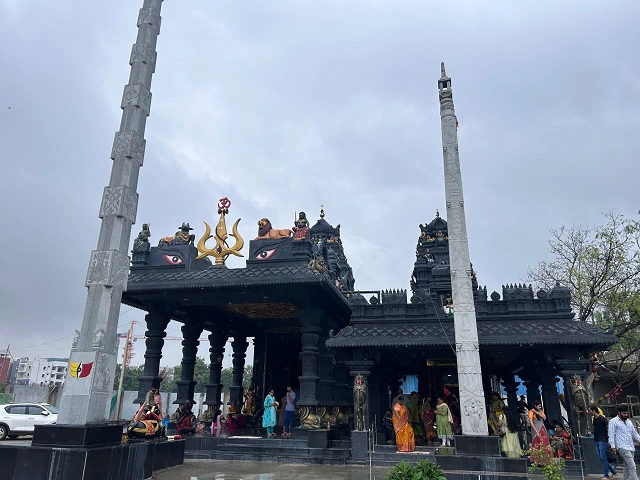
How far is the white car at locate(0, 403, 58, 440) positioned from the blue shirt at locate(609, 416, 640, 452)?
18.8 metres

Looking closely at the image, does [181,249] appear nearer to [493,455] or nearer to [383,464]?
[383,464]

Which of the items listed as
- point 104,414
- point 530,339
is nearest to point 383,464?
point 530,339

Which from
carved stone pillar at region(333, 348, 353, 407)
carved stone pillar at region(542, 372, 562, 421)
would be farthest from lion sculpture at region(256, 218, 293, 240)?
carved stone pillar at region(542, 372, 562, 421)

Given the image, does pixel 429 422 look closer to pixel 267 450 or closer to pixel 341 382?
pixel 341 382

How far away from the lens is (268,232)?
1664cm

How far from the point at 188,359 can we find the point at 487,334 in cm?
1206

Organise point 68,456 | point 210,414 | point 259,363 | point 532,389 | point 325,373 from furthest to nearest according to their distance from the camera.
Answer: point 259,363 < point 532,389 < point 210,414 < point 325,373 < point 68,456

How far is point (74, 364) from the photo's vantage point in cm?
844

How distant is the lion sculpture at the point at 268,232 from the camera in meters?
16.3

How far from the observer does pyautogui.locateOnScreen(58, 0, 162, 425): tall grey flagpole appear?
8281mm

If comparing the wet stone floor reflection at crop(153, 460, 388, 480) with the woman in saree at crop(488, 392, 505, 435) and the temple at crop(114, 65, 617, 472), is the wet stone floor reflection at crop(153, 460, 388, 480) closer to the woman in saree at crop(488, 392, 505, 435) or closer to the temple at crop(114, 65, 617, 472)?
the temple at crop(114, 65, 617, 472)

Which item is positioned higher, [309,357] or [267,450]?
[309,357]

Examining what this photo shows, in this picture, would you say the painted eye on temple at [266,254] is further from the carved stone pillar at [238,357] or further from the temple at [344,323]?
the carved stone pillar at [238,357]

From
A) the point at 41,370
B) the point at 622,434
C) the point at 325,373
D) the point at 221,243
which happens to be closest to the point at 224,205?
the point at 221,243
